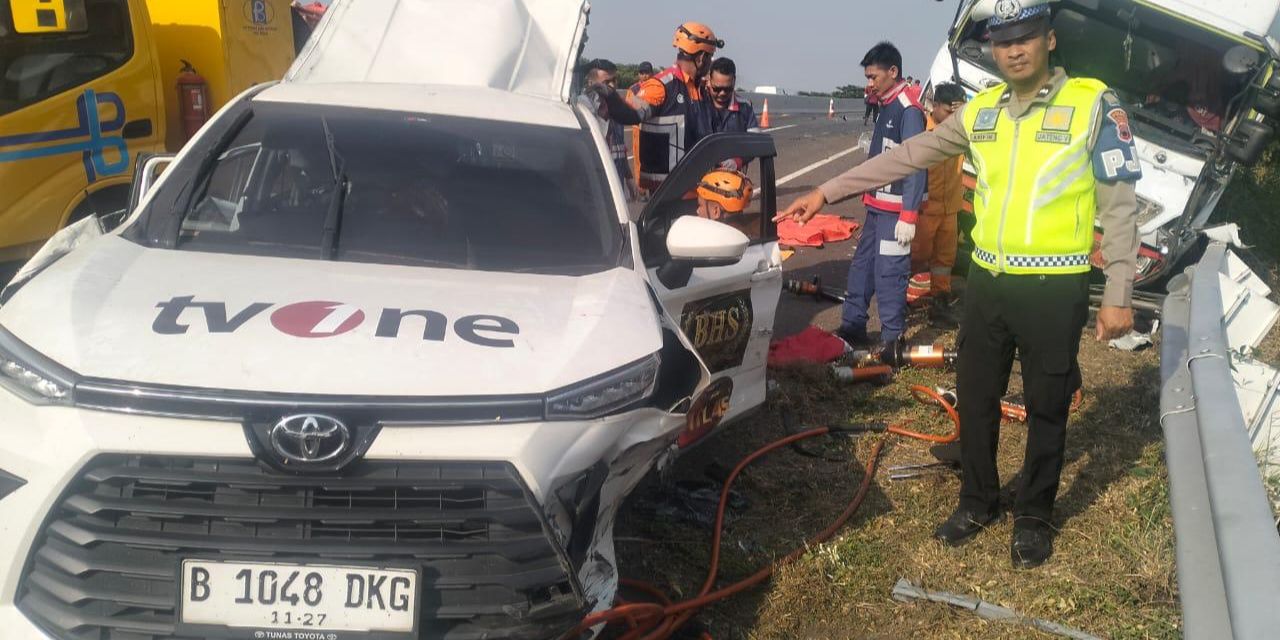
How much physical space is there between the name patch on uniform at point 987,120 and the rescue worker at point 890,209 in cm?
264

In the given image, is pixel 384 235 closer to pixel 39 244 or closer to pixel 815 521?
pixel 815 521

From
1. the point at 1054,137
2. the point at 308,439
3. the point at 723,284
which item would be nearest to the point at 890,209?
the point at 723,284

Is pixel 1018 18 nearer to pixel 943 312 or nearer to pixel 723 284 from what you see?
pixel 723 284

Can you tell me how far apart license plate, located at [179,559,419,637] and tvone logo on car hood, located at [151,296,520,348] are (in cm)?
60

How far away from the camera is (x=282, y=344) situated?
2799 millimetres

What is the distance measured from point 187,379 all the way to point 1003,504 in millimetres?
3477

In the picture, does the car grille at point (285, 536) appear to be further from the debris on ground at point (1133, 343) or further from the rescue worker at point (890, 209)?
the debris on ground at point (1133, 343)

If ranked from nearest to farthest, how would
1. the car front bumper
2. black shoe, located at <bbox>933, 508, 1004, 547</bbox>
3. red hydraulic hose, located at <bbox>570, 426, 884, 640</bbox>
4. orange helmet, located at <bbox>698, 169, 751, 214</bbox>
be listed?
the car front bumper, red hydraulic hose, located at <bbox>570, 426, 884, 640</bbox>, black shoe, located at <bbox>933, 508, 1004, 547</bbox>, orange helmet, located at <bbox>698, 169, 751, 214</bbox>

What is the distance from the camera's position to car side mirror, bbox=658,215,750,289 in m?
3.81

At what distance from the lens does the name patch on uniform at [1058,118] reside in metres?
3.97

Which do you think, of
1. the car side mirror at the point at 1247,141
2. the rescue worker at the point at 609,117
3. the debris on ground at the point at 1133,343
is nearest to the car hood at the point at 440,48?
the rescue worker at the point at 609,117

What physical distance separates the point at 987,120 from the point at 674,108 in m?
3.86

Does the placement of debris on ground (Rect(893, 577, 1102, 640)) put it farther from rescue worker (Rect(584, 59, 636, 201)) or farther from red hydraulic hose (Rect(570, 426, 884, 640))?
rescue worker (Rect(584, 59, 636, 201))

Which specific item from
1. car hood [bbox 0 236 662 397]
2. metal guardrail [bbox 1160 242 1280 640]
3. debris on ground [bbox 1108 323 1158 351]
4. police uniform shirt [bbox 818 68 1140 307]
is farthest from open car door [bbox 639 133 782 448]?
debris on ground [bbox 1108 323 1158 351]
